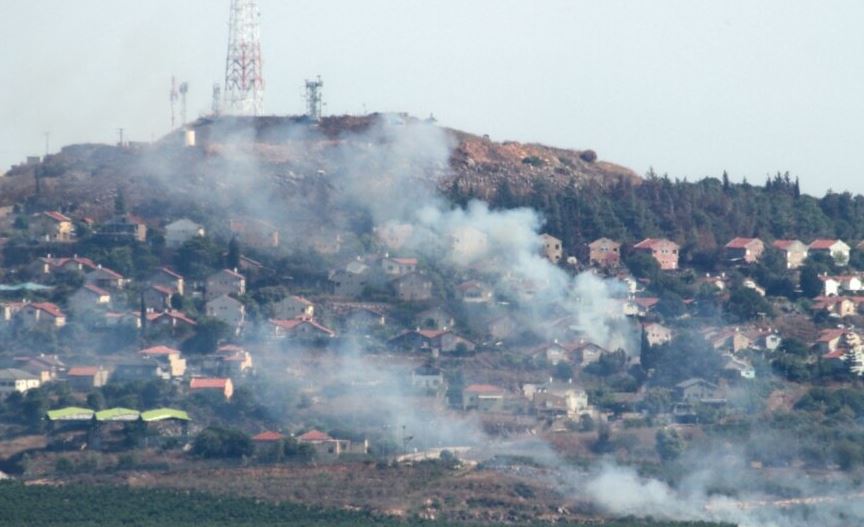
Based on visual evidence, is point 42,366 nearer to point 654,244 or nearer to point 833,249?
point 654,244

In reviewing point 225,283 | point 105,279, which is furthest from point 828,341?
point 105,279

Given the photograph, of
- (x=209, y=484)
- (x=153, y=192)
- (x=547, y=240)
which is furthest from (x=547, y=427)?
(x=153, y=192)

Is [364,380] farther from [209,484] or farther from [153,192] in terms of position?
[153,192]

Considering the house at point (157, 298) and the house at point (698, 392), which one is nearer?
the house at point (698, 392)

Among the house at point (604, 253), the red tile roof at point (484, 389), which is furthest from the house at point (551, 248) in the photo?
the red tile roof at point (484, 389)

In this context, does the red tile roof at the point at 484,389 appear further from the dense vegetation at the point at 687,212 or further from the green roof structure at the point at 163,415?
the dense vegetation at the point at 687,212
